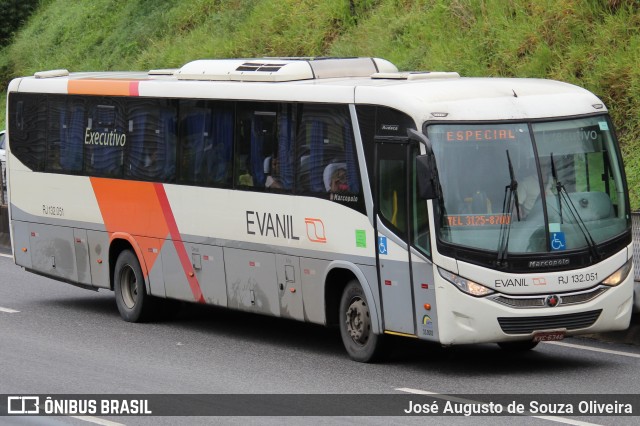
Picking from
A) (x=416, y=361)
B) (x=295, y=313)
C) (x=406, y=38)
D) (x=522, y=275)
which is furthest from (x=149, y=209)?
(x=406, y=38)

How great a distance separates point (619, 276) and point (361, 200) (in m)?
2.48

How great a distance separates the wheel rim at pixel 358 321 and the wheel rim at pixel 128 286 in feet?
14.3

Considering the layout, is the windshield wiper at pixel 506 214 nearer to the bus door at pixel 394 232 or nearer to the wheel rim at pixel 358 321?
the bus door at pixel 394 232

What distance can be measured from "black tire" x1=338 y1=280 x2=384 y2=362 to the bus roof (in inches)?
73.2

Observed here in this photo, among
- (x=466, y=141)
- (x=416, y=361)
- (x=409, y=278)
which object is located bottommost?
(x=416, y=361)

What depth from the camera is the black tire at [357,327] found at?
1359 centimetres

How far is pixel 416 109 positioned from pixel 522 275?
1760 mm

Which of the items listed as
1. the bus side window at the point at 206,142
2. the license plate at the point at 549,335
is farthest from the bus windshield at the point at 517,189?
the bus side window at the point at 206,142

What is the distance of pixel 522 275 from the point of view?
1254cm

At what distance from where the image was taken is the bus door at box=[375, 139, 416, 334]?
12984 mm

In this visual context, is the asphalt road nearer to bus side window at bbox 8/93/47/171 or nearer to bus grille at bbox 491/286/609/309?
bus grille at bbox 491/286/609/309

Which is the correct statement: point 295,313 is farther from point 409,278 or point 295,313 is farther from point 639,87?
point 639,87

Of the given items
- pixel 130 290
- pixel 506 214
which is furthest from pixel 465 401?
pixel 130 290

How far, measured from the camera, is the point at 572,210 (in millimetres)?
12898
